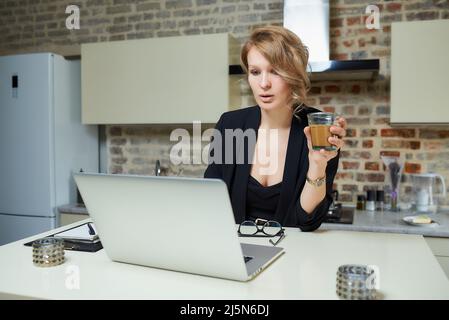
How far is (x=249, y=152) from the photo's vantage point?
181 centimetres

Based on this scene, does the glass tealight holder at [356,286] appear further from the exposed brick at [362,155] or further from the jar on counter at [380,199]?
the exposed brick at [362,155]

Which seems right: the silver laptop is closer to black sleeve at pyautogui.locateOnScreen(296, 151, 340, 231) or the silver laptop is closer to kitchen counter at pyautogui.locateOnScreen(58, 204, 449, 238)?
black sleeve at pyautogui.locateOnScreen(296, 151, 340, 231)

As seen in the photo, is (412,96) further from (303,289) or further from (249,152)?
(303,289)

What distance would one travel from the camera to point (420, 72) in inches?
103

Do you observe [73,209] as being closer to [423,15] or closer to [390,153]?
[390,153]

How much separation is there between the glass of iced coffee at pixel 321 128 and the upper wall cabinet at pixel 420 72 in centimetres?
160

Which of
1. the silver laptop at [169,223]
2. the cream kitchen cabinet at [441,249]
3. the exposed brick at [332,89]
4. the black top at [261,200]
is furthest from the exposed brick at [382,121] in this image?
the silver laptop at [169,223]

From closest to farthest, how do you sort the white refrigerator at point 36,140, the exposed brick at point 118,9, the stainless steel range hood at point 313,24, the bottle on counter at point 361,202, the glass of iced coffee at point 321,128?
the glass of iced coffee at point 321,128 → the stainless steel range hood at point 313,24 → the bottle on counter at point 361,202 → the white refrigerator at point 36,140 → the exposed brick at point 118,9

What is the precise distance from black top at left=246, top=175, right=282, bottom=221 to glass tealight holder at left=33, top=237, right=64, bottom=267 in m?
0.85

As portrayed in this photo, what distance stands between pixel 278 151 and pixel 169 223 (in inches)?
38.1

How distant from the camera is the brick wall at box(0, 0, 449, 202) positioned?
3041mm

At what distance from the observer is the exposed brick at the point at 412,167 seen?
3.04m
